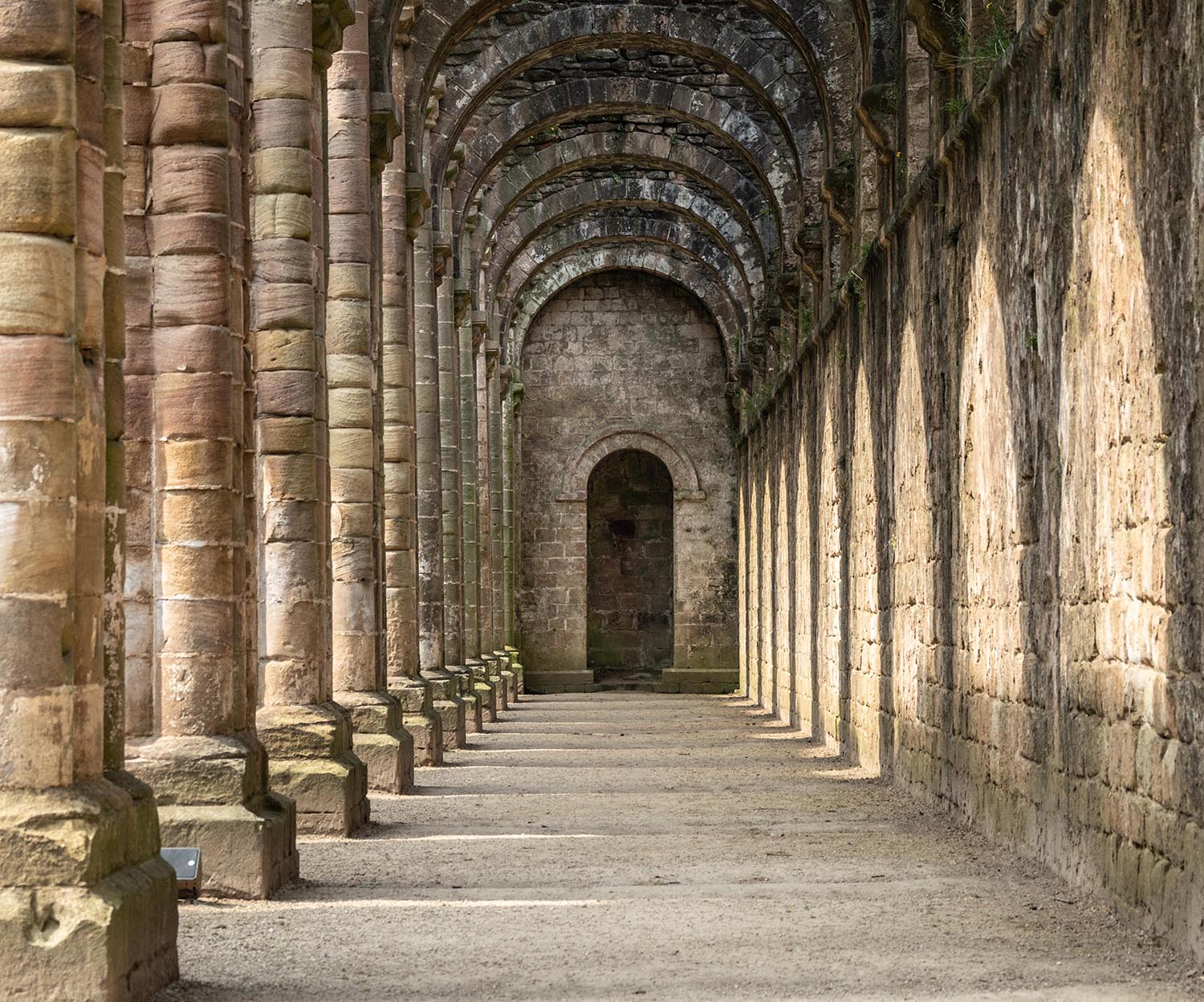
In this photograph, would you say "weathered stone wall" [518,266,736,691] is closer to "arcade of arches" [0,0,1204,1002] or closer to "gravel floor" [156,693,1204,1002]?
"arcade of arches" [0,0,1204,1002]

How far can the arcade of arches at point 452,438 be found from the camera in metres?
5.76

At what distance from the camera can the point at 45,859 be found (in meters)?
5.49

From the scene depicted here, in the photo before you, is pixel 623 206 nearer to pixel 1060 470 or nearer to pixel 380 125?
pixel 380 125

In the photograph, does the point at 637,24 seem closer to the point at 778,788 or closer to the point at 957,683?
the point at 778,788

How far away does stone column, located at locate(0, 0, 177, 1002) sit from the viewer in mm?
5453

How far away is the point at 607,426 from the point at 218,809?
1043 inches

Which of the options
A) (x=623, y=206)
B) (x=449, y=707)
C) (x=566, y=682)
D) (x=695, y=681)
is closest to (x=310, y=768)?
(x=449, y=707)

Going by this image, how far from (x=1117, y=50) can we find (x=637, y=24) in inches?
551

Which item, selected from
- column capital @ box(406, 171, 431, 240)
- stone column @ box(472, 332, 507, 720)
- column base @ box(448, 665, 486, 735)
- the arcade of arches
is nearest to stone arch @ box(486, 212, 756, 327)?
stone column @ box(472, 332, 507, 720)

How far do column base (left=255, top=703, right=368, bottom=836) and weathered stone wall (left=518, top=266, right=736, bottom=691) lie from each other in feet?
→ 77.7

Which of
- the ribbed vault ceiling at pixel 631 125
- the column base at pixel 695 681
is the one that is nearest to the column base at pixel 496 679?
the ribbed vault ceiling at pixel 631 125

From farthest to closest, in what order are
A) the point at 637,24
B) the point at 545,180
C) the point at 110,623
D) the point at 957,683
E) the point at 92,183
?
the point at 545,180
the point at 637,24
the point at 957,683
the point at 110,623
the point at 92,183

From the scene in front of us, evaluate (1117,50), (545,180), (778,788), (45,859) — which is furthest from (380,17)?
(545,180)

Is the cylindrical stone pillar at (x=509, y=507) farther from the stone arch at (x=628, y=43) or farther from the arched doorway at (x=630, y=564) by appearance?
the stone arch at (x=628, y=43)
